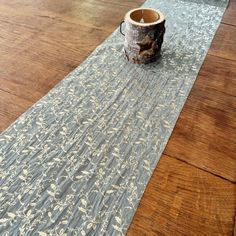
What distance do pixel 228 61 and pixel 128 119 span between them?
1.24 ft

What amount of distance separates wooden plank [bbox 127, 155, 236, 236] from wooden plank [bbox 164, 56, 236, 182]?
0.03 metres

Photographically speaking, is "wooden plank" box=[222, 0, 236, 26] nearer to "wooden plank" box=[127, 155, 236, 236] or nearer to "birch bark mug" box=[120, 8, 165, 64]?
"birch bark mug" box=[120, 8, 165, 64]

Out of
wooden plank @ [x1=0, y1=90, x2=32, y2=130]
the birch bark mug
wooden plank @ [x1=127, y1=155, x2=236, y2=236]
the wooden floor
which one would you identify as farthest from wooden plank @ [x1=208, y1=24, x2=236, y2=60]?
wooden plank @ [x1=0, y1=90, x2=32, y2=130]

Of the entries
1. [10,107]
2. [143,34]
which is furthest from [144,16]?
[10,107]

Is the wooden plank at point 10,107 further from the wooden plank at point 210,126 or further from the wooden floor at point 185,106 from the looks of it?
the wooden plank at point 210,126

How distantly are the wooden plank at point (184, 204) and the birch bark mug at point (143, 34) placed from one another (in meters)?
0.35

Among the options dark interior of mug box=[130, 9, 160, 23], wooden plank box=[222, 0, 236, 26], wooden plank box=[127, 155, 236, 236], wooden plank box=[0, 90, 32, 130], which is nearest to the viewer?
wooden plank box=[127, 155, 236, 236]

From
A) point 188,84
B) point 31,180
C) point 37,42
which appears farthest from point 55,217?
point 37,42

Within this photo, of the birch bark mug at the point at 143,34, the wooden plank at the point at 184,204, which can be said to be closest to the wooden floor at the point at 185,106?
the wooden plank at the point at 184,204

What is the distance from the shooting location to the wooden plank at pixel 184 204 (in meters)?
0.43

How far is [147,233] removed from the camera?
424 millimetres

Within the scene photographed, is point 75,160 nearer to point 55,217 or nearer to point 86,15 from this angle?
point 55,217

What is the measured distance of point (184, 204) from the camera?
46 cm

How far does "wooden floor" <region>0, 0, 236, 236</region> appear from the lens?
45cm
